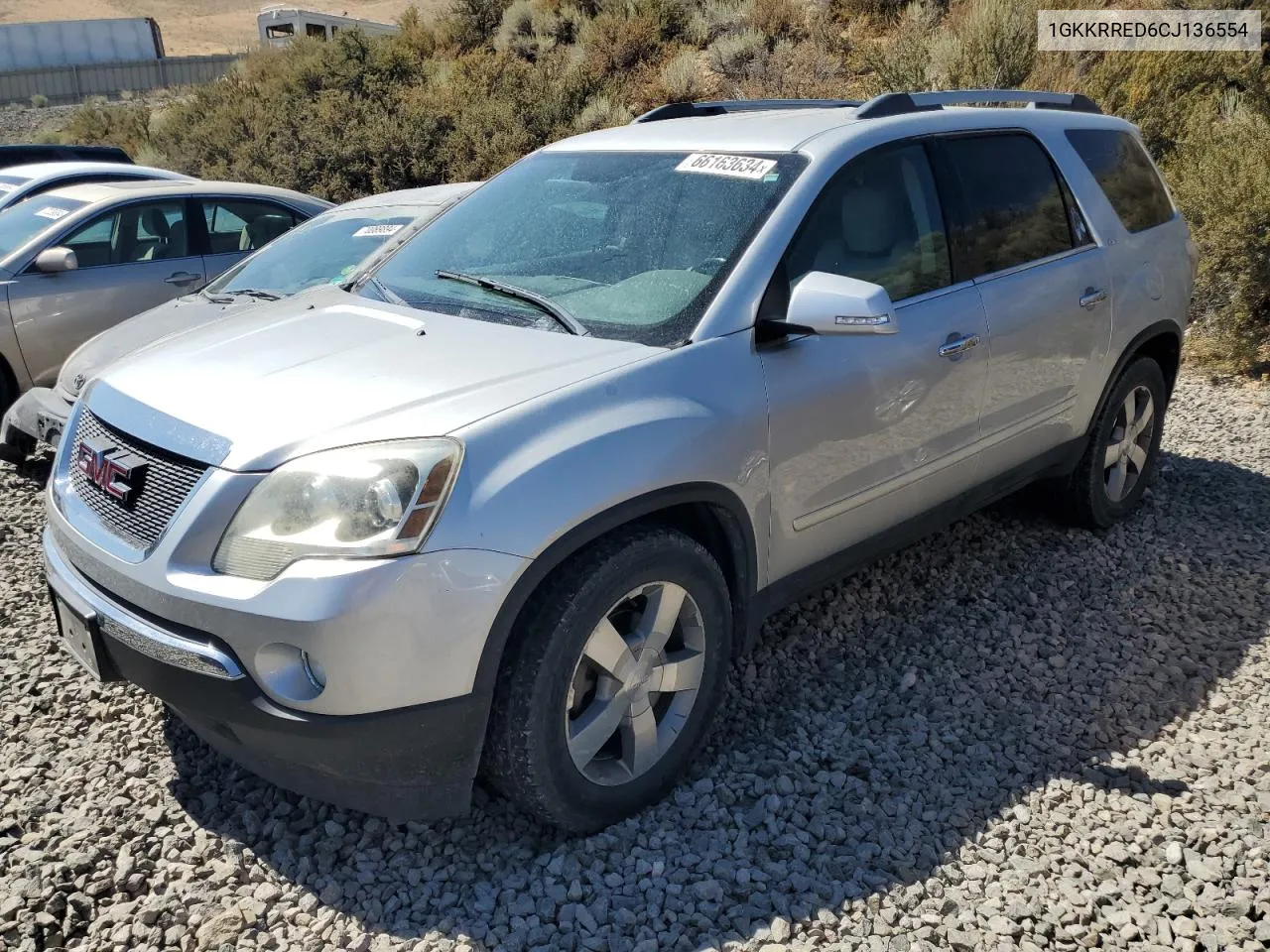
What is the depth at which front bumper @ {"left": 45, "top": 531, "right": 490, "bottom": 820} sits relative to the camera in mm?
2477

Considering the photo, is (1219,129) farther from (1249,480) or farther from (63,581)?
(63,581)

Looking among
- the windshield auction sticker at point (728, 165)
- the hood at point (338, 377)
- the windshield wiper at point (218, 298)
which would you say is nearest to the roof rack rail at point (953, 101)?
the windshield auction sticker at point (728, 165)

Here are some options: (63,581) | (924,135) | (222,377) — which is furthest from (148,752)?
(924,135)

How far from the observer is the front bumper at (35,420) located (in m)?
5.14

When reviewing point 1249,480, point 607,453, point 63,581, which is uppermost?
point 607,453

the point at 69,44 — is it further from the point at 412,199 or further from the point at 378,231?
the point at 378,231

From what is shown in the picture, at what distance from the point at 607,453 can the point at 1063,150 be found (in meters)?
2.83

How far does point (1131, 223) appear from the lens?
4625 mm

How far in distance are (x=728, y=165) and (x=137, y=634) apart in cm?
224

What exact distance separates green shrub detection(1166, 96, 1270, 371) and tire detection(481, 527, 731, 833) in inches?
239

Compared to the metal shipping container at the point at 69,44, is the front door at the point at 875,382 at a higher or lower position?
higher

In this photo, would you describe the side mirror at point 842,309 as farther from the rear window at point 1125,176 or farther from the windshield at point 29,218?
the windshield at point 29,218

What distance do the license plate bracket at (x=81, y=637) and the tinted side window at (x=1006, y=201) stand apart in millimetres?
3017

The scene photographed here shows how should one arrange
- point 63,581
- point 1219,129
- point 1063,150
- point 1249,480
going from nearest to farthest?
1. point 63,581
2. point 1063,150
3. point 1249,480
4. point 1219,129
